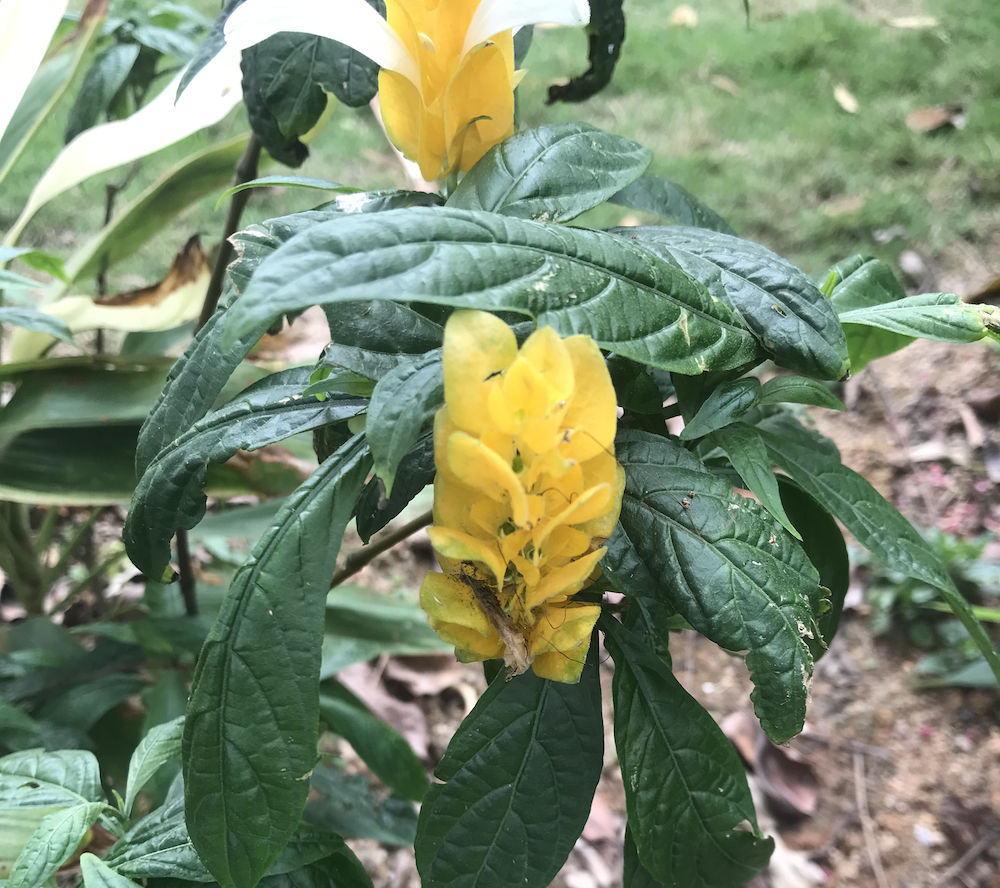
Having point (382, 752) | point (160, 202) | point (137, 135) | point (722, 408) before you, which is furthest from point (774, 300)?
point (160, 202)

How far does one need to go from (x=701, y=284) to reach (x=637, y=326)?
3.0 inches

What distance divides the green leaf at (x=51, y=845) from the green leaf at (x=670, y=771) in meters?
0.39

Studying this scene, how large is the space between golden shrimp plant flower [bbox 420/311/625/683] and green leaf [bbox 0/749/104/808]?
0.39m

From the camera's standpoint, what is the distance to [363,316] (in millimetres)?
468

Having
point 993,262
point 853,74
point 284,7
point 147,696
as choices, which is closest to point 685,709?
point 284,7

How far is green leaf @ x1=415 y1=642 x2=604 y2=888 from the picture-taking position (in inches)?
19.3

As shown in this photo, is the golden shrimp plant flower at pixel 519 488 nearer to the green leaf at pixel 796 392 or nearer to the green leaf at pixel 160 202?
the green leaf at pixel 796 392

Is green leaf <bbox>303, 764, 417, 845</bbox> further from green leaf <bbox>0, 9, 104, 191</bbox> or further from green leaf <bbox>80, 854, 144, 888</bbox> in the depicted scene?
green leaf <bbox>0, 9, 104, 191</bbox>

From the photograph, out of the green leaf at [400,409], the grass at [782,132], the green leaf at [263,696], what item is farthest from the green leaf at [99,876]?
the grass at [782,132]

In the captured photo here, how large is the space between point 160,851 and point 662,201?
664 millimetres

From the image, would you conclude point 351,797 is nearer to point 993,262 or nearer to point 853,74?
point 993,262

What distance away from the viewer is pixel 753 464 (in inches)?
18.1

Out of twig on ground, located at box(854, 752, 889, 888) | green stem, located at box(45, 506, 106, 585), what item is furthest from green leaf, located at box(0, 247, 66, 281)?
twig on ground, located at box(854, 752, 889, 888)

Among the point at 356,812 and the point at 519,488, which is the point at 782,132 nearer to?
the point at 356,812
